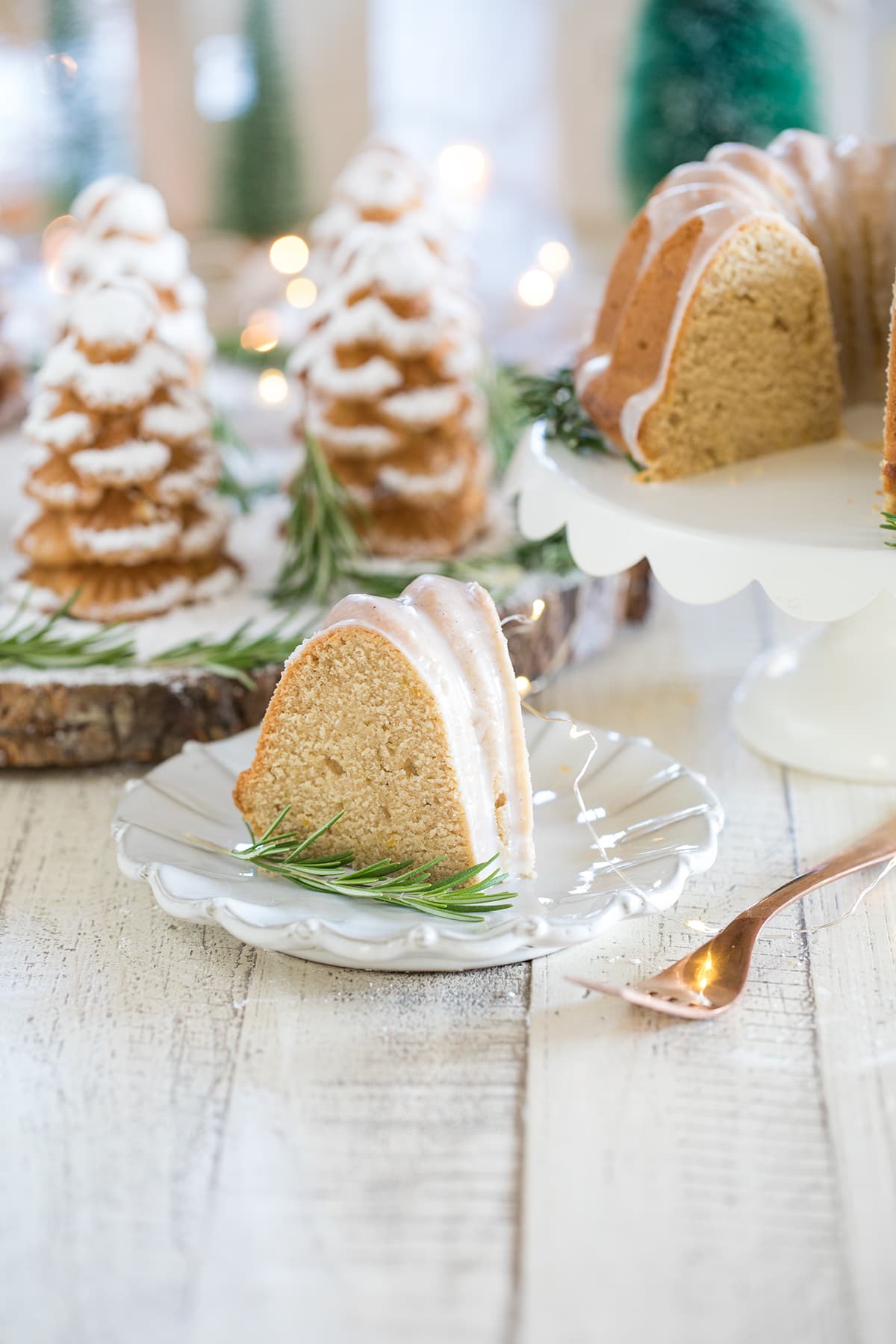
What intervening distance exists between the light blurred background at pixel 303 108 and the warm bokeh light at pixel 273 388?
131 cm

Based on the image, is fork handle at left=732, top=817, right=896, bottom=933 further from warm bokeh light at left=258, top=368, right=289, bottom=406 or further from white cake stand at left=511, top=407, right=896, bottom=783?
warm bokeh light at left=258, top=368, right=289, bottom=406

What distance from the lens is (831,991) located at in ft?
5.40

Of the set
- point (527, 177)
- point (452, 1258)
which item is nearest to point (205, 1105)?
point (452, 1258)

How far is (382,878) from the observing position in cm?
168

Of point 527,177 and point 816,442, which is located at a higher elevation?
point 816,442

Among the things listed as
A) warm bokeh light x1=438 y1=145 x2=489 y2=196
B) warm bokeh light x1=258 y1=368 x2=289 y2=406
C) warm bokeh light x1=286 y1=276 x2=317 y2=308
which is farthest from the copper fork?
warm bokeh light x1=438 y1=145 x2=489 y2=196

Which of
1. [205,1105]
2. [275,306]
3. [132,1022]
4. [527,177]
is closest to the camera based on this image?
[205,1105]

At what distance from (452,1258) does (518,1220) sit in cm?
7

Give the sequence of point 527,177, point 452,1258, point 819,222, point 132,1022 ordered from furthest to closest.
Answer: point 527,177, point 819,222, point 132,1022, point 452,1258

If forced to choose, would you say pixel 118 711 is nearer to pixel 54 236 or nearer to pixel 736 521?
pixel 736 521

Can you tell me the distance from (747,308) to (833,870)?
0.76 meters

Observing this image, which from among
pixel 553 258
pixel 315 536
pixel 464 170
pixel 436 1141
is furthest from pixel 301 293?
pixel 436 1141

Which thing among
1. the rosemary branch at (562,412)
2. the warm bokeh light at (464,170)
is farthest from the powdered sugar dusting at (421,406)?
the warm bokeh light at (464,170)

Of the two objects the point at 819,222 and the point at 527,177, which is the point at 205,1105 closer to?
the point at 819,222
